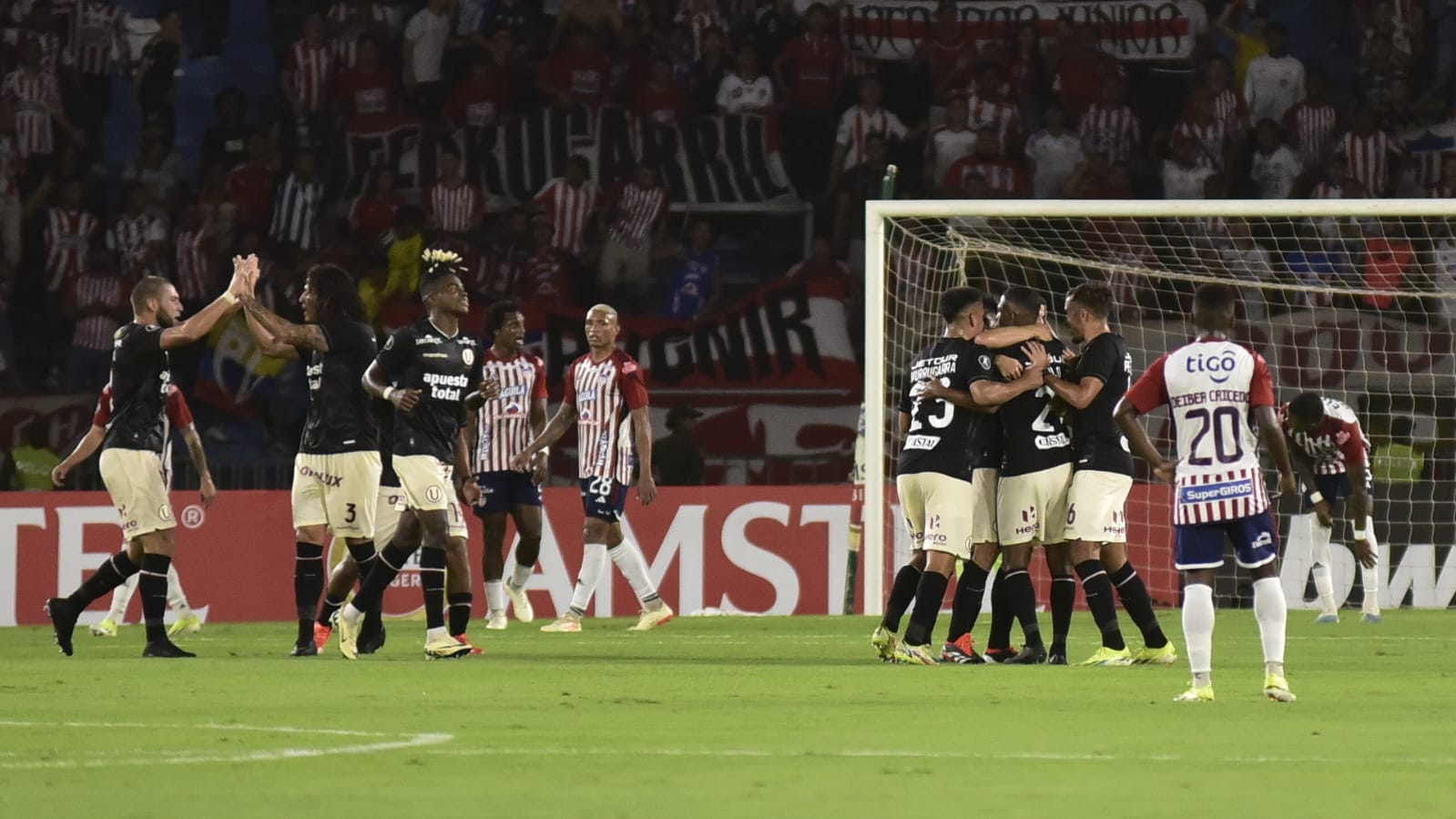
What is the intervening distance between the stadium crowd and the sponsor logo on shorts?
11644 mm

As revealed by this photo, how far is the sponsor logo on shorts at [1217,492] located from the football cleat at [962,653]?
9.19 feet

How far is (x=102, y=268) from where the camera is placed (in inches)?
839

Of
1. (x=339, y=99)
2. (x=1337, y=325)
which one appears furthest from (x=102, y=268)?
Result: (x=1337, y=325)

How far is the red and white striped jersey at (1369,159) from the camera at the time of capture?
2134cm

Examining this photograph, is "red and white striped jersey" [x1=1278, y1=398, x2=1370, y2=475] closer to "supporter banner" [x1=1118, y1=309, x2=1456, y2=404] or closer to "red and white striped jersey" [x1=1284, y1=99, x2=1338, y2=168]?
"supporter banner" [x1=1118, y1=309, x2=1456, y2=404]

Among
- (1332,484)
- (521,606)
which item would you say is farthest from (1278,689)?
(521,606)

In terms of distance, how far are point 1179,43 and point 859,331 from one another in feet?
15.7

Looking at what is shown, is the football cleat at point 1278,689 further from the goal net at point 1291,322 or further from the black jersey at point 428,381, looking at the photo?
the goal net at point 1291,322

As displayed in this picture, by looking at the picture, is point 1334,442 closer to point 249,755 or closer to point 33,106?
point 249,755

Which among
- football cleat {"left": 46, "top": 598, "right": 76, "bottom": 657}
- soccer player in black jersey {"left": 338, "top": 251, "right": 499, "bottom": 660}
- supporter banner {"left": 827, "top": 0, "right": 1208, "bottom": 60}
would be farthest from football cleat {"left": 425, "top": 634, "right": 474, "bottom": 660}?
supporter banner {"left": 827, "top": 0, "right": 1208, "bottom": 60}

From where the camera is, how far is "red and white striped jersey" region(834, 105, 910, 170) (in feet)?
70.2

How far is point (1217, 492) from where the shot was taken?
8.74 meters

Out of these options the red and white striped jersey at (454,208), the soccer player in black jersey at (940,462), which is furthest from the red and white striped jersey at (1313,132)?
the soccer player in black jersey at (940,462)

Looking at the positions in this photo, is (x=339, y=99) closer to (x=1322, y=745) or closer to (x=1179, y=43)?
(x=1179, y=43)
